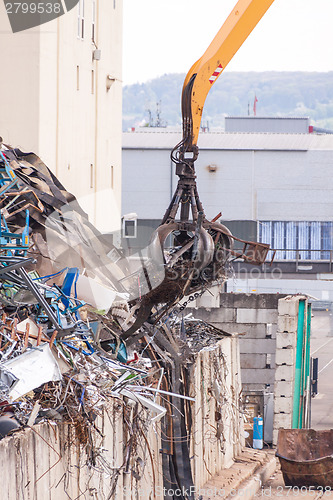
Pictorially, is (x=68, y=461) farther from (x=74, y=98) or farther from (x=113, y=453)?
(x=74, y=98)

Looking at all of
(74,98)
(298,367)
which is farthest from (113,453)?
(74,98)

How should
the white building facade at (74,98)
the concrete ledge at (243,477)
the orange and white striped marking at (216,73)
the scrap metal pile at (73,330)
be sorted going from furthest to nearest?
the white building facade at (74,98) < the orange and white striped marking at (216,73) < the concrete ledge at (243,477) < the scrap metal pile at (73,330)

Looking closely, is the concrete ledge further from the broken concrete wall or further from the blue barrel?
the broken concrete wall

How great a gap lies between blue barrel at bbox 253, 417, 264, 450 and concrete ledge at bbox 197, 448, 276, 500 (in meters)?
0.24

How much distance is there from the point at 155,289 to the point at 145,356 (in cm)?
91

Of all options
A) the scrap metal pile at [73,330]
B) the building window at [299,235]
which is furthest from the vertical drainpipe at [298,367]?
the building window at [299,235]

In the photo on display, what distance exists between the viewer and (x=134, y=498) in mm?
9875

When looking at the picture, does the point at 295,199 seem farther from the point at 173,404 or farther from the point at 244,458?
the point at 173,404

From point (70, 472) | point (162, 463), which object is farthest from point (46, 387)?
point (162, 463)

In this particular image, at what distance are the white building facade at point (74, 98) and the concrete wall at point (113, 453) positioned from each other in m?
10.5

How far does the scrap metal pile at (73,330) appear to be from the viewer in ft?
27.3

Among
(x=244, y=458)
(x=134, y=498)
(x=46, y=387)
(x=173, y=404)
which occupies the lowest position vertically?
(x=244, y=458)

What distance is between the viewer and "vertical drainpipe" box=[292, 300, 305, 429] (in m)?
17.8

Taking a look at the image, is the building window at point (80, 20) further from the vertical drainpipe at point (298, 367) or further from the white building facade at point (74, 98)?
the vertical drainpipe at point (298, 367)
